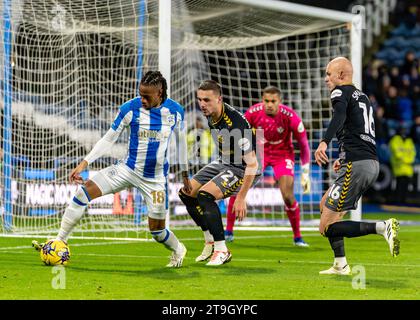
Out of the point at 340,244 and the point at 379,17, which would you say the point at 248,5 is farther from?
the point at 379,17

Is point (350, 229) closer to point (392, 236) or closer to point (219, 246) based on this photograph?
point (392, 236)

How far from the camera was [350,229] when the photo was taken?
8.14m

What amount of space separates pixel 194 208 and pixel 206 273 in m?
1.56

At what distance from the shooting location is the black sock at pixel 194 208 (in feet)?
32.3

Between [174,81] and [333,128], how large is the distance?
8627 millimetres

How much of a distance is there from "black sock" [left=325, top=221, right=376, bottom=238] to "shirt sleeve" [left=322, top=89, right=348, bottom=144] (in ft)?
2.73

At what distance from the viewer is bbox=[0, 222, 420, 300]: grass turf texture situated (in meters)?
7.02

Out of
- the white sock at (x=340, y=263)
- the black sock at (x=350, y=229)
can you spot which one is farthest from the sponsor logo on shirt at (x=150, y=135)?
the white sock at (x=340, y=263)

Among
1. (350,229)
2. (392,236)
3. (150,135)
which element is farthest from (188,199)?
(392,236)

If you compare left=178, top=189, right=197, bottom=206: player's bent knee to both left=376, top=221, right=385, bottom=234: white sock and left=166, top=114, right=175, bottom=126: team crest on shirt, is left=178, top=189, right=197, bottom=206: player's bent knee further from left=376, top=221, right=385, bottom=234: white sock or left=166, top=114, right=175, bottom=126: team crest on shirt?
left=376, top=221, right=385, bottom=234: white sock

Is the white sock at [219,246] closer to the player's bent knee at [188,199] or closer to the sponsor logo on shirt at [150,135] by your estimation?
the player's bent knee at [188,199]

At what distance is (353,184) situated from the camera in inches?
321

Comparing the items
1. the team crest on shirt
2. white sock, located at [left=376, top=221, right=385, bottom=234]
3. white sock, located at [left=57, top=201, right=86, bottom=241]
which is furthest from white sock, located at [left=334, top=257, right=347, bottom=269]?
white sock, located at [left=57, top=201, right=86, bottom=241]

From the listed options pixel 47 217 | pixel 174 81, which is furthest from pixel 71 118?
pixel 174 81
